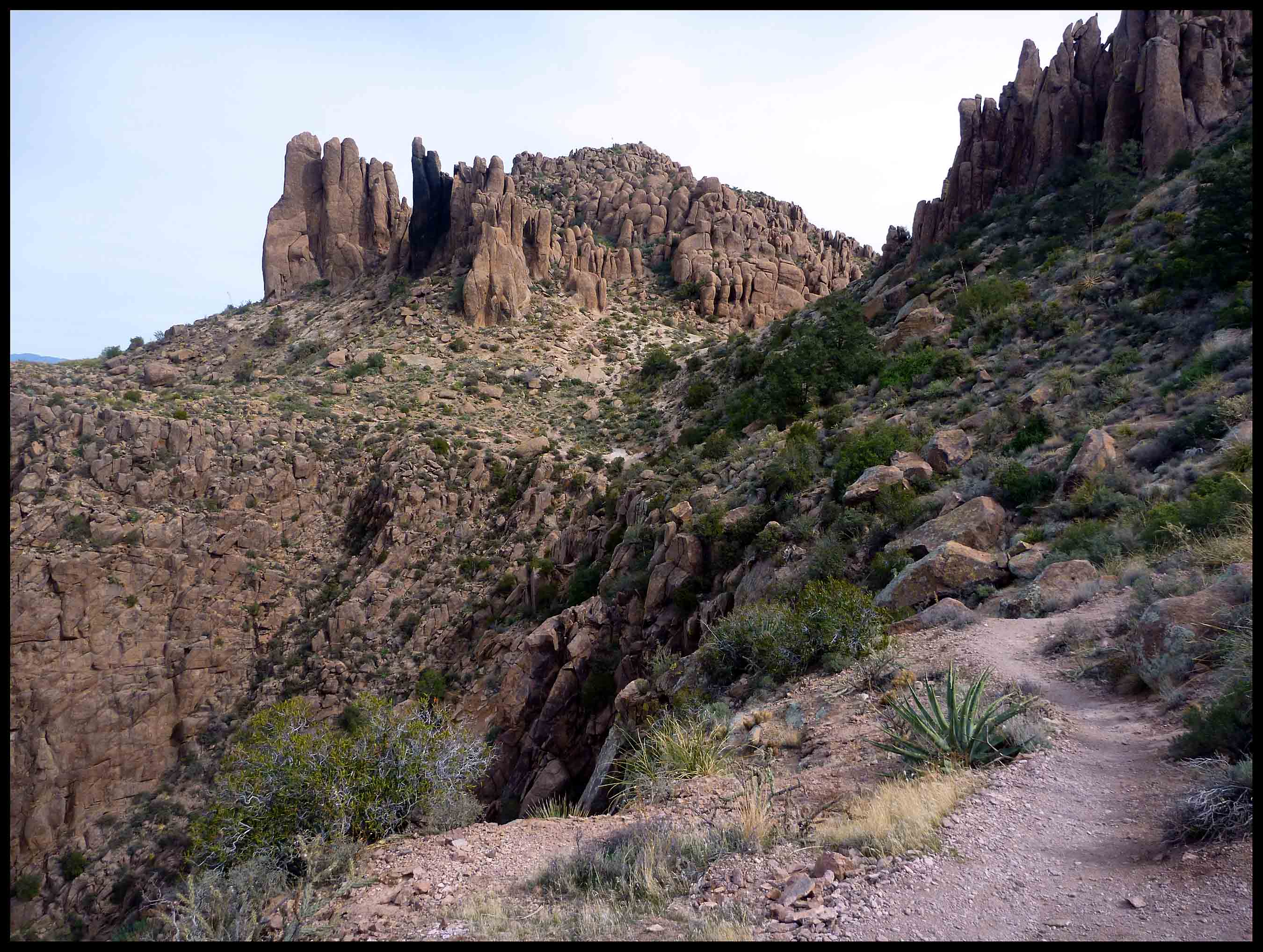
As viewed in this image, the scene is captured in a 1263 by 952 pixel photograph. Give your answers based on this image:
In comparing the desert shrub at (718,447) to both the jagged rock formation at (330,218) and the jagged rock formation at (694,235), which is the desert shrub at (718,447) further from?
the jagged rock formation at (330,218)

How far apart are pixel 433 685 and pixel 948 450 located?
623 inches

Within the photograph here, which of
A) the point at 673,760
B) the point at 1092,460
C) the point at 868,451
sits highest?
the point at 868,451

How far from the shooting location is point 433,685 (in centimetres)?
2058

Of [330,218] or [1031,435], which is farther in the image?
[330,218]

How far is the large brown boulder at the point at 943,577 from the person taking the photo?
32.4 feet

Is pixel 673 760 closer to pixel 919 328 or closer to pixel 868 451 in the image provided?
pixel 868 451

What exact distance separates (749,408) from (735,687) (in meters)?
17.2

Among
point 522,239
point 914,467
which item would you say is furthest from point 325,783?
point 522,239

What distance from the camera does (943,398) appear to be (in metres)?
18.8

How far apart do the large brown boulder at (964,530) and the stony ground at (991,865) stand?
4.14 m

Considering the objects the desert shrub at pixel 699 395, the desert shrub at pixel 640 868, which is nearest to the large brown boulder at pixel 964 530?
the desert shrub at pixel 640 868

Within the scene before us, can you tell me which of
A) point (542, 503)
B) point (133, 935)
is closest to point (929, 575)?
point (133, 935)

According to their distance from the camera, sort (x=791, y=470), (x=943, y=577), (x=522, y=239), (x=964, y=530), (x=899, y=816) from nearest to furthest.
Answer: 1. (x=899, y=816)
2. (x=943, y=577)
3. (x=964, y=530)
4. (x=791, y=470)
5. (x=522, y=239)

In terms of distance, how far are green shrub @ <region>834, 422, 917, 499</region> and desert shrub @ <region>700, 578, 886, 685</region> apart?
16.6ft
